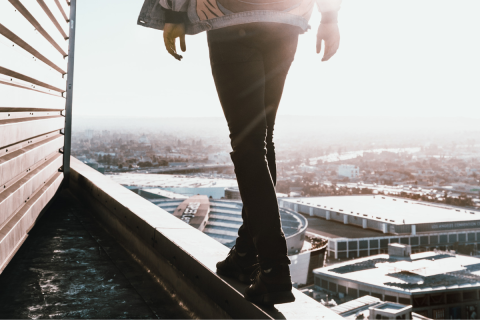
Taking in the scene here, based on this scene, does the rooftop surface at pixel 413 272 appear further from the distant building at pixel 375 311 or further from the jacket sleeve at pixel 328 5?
the jacket sleeve at pixel 328 5

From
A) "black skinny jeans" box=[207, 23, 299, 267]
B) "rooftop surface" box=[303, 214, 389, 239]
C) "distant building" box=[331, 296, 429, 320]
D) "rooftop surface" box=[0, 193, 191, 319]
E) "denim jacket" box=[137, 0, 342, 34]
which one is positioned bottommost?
"rooftop surface" box=[303, 214, 389, 239]

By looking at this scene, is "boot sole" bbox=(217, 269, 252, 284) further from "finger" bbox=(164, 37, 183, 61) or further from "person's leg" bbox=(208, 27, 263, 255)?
"finger" bbox=(164, 37, 183, 61)

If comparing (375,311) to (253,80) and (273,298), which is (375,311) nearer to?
(273,298)

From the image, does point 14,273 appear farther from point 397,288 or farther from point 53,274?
point 397,288

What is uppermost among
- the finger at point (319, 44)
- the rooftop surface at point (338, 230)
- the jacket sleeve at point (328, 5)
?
the jacket sleeve at point (328, 5)

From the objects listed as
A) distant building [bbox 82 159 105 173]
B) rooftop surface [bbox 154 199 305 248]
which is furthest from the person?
rooftop surface [bbox 154 199 305 248]

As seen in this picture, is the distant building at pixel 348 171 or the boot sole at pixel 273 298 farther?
the distant building at pixel 348 171

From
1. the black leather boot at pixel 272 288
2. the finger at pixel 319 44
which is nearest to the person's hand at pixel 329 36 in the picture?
the finger at pixel 319 44

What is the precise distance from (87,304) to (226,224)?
38.5 feet

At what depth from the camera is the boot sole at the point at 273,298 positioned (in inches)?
31.0

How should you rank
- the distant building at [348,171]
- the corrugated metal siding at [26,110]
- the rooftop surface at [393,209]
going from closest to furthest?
the corrugated metal siding at [26,110], the rooftop surface at [393,209], the distant building at [348,171]

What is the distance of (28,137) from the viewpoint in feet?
5.41

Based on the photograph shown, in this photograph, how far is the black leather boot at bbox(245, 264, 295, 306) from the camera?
792 mm

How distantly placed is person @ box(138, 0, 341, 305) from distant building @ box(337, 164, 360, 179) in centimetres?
2976
